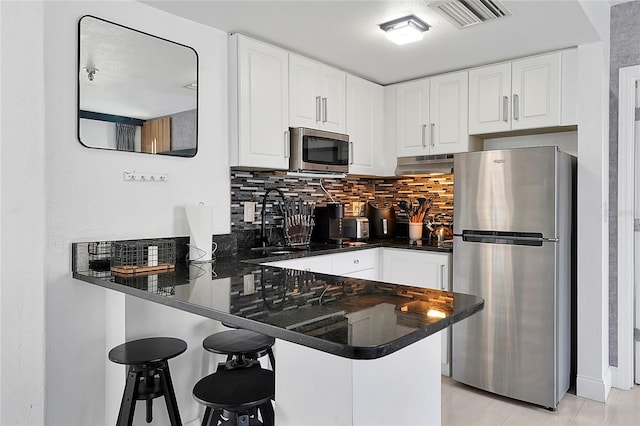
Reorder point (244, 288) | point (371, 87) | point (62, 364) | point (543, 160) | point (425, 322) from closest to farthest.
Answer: point (425, 322), point (244, 288), point (62, 364), point (543, 160), point (371, 87)

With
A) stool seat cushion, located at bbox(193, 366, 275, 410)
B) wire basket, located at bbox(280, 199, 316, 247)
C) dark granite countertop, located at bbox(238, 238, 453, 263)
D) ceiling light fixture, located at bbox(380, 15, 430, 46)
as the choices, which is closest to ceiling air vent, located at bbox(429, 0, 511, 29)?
ceiling light fixture, located at bbox(380, 15, 430, 46)

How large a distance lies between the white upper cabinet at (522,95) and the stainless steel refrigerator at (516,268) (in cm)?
38

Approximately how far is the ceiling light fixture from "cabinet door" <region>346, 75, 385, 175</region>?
3.01 feet

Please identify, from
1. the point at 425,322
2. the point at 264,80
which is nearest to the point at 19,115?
the point at 264,80

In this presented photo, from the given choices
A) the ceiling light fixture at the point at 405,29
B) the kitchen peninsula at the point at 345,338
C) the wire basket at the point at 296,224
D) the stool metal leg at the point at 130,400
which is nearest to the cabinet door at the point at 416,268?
the wire basket at the point at 296,224

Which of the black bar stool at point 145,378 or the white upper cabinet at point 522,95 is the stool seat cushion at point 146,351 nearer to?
the black bar stool at point 145,378

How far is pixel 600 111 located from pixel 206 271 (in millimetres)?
2583

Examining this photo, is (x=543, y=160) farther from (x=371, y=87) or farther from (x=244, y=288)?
(x=244, y=288)

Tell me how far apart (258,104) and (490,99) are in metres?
1.71

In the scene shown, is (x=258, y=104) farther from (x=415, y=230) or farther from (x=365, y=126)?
(x=415, y=230)

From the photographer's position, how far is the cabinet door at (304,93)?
311 centimetres

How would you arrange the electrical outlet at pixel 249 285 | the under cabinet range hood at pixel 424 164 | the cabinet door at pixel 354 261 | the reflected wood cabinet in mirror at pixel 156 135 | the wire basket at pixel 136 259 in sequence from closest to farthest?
the electrical outlet at pixel 249 285 < the wire basket at pixel 136 259 < the reflected wood cabinet in mirror at pixel 156 135 < the cabinet door at pixel 354 261 < the under cabinet range hood at pixel 424 164

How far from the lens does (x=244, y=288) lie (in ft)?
5.62

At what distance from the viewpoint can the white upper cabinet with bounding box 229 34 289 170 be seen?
2.79 meters
